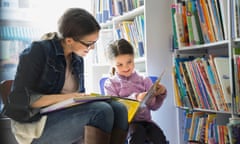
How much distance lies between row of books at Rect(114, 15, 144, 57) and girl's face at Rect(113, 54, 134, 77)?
28 centimetres

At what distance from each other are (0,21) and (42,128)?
131cm

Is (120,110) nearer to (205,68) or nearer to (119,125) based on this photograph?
(119,125)

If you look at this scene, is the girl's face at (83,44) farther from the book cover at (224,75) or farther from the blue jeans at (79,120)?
the book cover at (224,75)

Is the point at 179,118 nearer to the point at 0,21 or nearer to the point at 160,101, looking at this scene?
the point at 160,101

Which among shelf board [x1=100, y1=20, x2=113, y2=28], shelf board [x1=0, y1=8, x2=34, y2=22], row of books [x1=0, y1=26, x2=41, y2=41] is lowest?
row of books [x1=0, y1=26, x2=41, y2=41]

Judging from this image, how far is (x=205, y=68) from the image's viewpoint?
1.64m

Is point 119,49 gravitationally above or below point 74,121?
above

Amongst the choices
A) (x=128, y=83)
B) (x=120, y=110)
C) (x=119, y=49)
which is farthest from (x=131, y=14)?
(x=120, y=110)

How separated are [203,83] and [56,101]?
81 centimetres

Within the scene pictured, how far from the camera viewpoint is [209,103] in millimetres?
1647

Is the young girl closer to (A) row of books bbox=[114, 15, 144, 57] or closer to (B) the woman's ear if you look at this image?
(A) row of books bbox=[114, 15, 144, 57]

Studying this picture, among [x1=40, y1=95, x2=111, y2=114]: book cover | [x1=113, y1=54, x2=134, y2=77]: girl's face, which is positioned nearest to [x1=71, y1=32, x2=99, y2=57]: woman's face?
[x1=40, y1=95, x2=111, y2=114]: book cover

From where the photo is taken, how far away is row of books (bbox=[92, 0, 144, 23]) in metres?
2.19

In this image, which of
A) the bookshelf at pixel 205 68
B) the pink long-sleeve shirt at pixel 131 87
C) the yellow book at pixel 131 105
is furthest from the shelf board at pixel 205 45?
the yellow book at pixel 131 105
